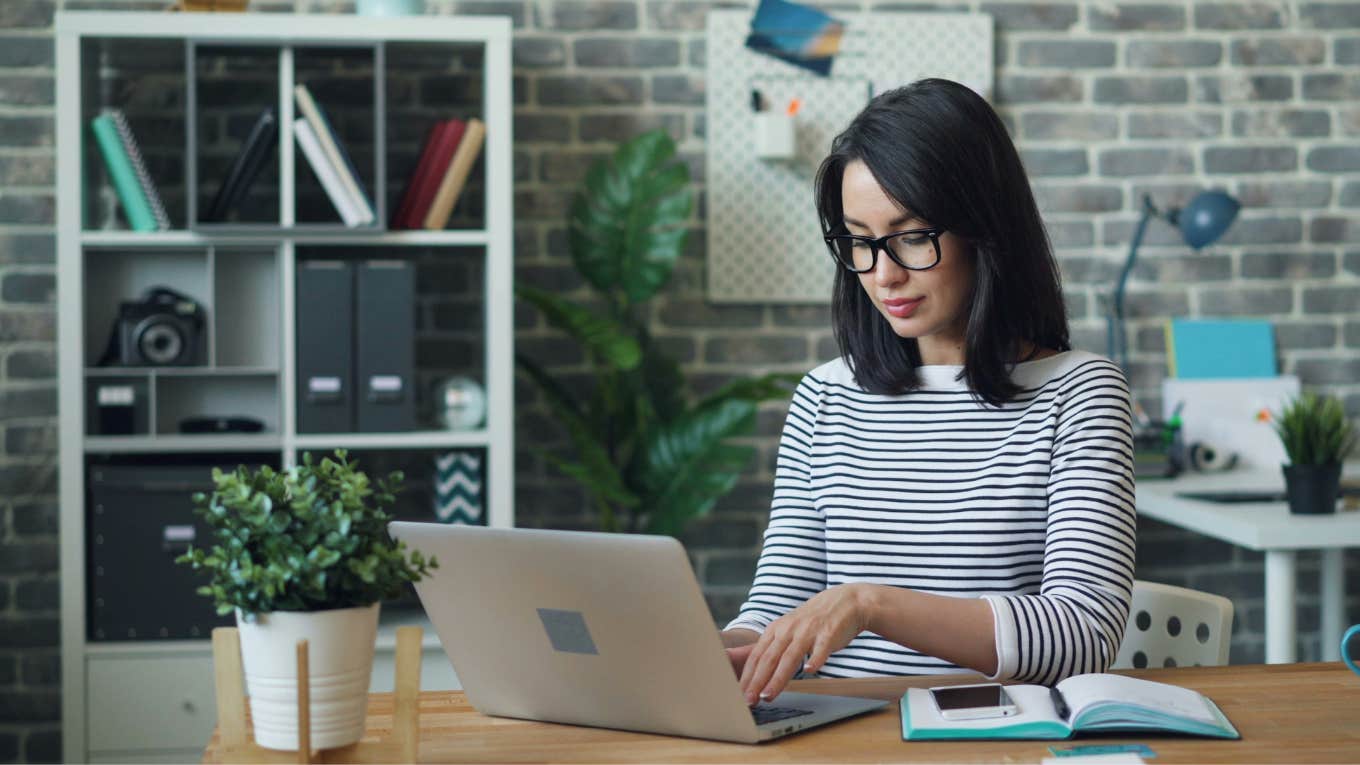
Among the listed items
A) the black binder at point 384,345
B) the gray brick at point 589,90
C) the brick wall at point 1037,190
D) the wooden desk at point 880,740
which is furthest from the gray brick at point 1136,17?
the wooden desk at point 880,740

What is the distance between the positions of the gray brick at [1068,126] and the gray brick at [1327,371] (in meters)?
0.79

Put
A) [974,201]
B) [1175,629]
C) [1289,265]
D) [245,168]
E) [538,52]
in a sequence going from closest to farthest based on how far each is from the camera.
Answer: [974,201] → [1175,629] → [245,168] → [538,52] → [1289,265]

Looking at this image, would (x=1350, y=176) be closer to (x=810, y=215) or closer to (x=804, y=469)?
(x=810, y=215)

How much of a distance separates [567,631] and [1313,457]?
76.1 inches

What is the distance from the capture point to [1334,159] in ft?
11.5

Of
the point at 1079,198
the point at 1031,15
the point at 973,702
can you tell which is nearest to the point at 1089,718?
the point at 973,702

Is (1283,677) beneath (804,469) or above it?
beneath

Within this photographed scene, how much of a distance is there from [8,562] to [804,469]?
2.22 meters

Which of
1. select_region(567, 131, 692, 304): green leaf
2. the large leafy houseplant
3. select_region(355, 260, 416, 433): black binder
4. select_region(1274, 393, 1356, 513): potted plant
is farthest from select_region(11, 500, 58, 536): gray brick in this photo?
select_region(1274, 393, 1356, 513): potted plant

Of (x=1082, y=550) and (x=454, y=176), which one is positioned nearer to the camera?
(x=1082, y=550)

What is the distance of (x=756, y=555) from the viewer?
3.42 metres

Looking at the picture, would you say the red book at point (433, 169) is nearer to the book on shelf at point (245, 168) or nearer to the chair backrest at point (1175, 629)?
the book on shelf at point (245, 168)

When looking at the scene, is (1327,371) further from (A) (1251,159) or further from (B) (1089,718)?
(B) (1089,718)

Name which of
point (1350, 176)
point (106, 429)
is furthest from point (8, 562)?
point (1350, 176)
